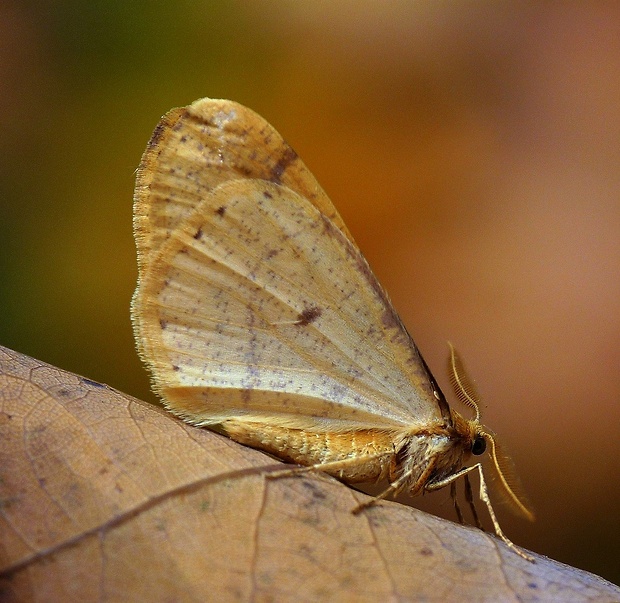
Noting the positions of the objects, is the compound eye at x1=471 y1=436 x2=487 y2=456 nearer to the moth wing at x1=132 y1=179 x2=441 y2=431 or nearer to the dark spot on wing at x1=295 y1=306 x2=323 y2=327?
the moth wing at x1=132 y1=179 x2=441 y2=431

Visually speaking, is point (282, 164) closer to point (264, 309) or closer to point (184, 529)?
point (264, 309)

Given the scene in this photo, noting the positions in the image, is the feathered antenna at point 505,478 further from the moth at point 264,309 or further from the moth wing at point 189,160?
the moth wing at point 189,160

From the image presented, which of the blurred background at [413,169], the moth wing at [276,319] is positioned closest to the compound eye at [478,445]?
the moth wing at [276,319]

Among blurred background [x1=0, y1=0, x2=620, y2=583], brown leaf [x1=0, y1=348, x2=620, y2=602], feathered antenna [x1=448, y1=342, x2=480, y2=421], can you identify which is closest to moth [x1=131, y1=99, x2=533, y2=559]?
feathered antenna [x1=448, y1=342, x2=480, y2=421]

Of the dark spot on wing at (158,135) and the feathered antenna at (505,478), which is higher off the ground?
the dark spot on wing at (158,135)

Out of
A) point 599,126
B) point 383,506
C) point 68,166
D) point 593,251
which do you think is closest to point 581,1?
point 599,126

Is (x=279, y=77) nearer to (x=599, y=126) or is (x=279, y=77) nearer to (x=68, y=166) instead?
Answer: (x=68, y=166)
